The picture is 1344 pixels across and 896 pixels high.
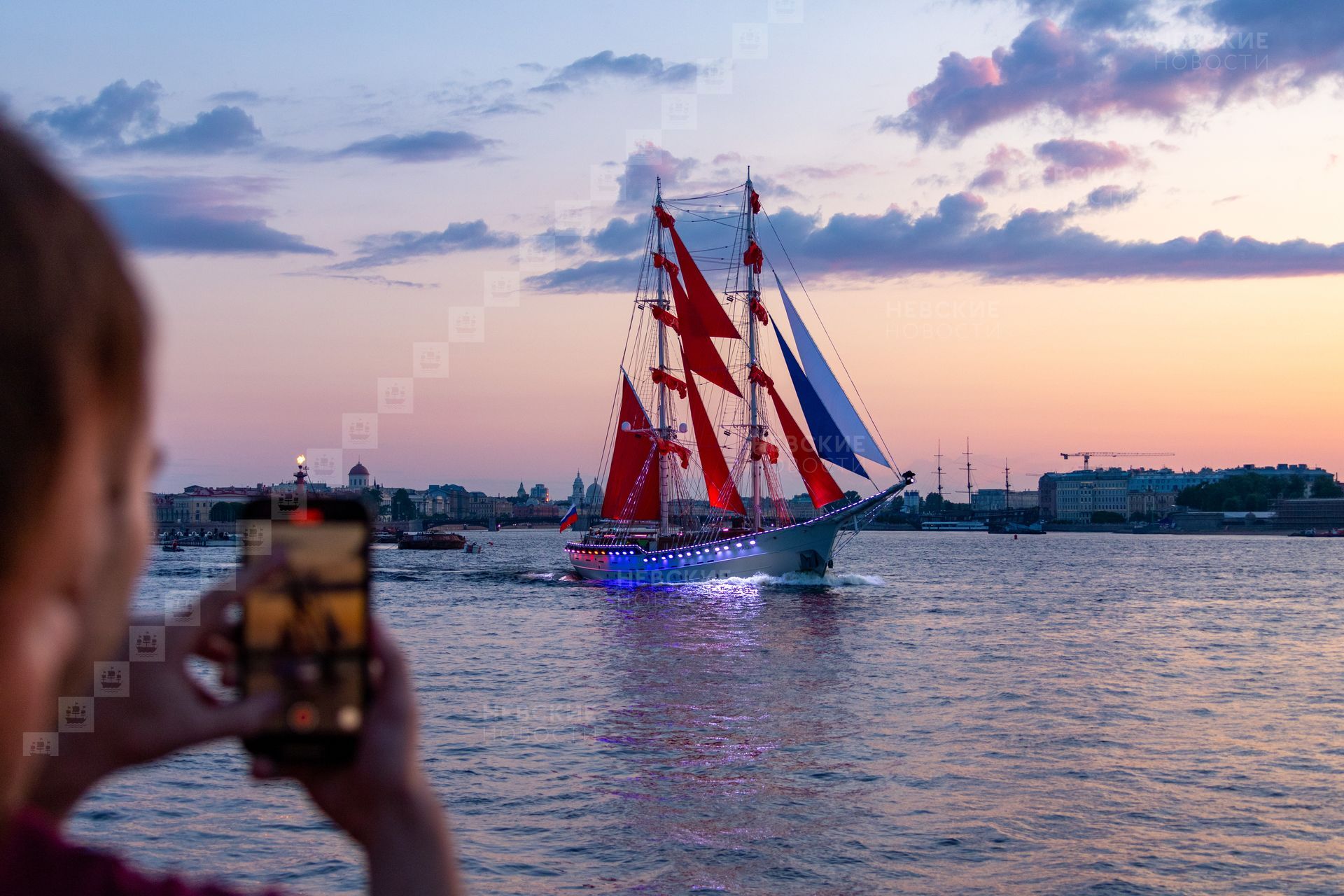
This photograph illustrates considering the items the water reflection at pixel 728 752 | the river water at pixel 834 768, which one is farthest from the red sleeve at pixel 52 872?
the water reflection at pixel 728 752

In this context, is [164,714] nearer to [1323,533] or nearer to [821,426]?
[821,426]

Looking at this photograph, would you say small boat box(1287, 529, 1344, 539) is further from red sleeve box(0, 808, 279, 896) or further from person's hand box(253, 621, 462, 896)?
red sleeve box(0, 808, 279, 896)

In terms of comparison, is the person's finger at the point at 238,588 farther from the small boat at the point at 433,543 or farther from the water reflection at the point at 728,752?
the small boat at the point at 433,543

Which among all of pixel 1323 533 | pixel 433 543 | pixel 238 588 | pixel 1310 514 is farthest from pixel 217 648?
pixel 1323 533

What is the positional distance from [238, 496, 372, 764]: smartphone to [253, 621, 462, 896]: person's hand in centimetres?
1

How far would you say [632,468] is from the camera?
186 feet

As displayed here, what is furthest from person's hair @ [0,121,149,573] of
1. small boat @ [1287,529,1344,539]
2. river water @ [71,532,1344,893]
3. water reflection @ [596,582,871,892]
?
small boat @ [1287,529,1344,539]

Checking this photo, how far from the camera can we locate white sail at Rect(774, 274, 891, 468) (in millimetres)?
53375

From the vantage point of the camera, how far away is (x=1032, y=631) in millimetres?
38906

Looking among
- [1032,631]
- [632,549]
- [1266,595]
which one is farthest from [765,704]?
[1266,595]

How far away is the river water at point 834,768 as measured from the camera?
1249cm

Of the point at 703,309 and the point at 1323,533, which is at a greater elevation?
the point at 703,309

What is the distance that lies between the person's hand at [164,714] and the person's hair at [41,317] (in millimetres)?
427

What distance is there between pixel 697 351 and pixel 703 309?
7.40 ft
